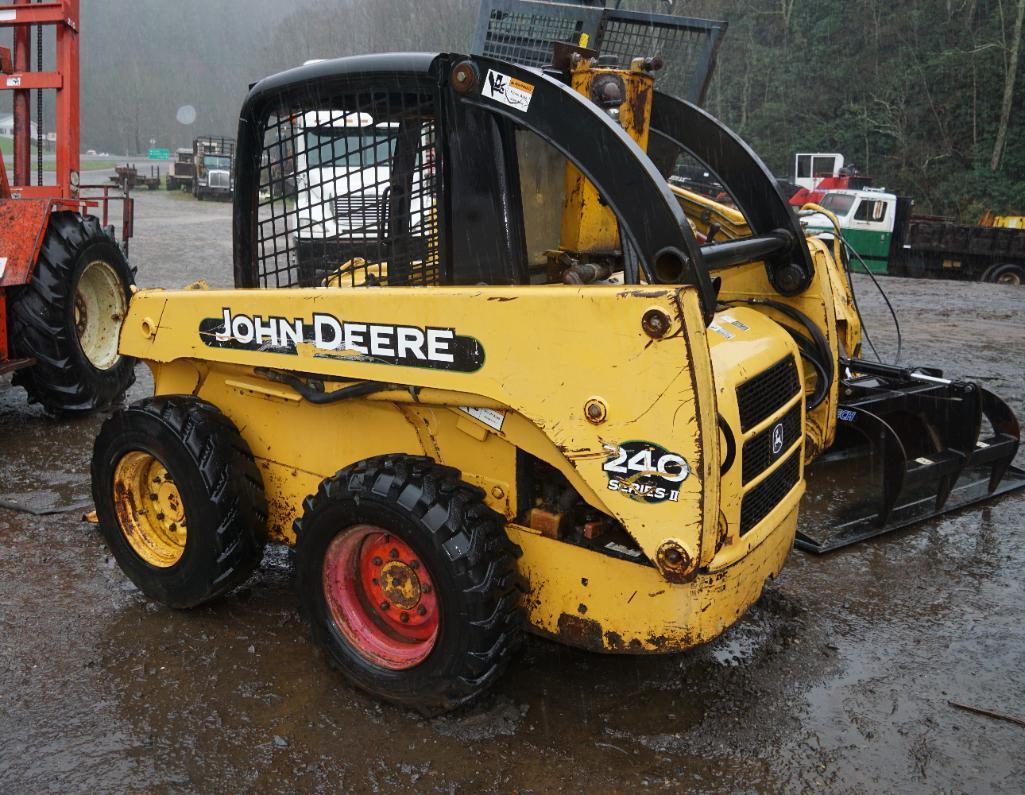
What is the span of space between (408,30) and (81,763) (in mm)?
46994

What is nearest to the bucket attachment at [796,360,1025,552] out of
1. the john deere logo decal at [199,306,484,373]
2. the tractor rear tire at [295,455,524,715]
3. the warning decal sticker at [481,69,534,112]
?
the tractor rear tire at [295,455,524,715]

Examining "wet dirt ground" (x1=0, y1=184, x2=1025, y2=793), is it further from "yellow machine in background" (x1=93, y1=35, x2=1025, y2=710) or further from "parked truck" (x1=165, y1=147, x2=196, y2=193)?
"parked truck" (x1=165, y1=147, x2=196, y2=193)

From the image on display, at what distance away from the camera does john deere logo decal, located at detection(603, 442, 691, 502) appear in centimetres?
241

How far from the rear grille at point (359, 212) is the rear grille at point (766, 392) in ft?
4.30

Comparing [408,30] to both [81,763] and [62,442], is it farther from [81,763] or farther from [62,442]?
[81,763]

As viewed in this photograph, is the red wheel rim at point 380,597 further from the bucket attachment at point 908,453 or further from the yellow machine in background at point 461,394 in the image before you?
the bucket attachment at point 908,453

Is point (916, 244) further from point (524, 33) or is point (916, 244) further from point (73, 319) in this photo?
point (73, 319)

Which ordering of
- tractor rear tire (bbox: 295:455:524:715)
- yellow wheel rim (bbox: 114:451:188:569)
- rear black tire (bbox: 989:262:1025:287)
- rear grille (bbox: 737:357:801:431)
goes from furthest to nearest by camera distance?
rear black tire (bbox: 989:262:1025:287), yellow wheel rim (bbox: 114:451:188:569), rear grille (bbox: 737:357:801:431), tractor rear tire (bbox: 295:455:524:715)

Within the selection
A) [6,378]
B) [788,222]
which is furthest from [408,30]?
[788,222]

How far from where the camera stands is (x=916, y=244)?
1786 cm

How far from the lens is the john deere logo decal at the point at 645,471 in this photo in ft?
7.91

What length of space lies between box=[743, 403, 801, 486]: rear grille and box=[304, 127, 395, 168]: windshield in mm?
1496

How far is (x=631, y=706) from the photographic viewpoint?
3025 mm

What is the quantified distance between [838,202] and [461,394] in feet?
57.3
